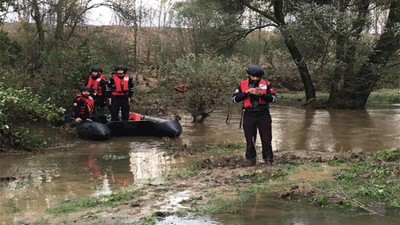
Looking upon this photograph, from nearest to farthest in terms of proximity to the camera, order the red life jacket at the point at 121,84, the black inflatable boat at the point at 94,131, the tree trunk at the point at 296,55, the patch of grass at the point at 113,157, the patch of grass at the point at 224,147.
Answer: the patch of grass at the point at 113,157 < the patch of grass at the point at 224,147 < the black inflatable boat at the point at 94,131 < the red life jacket at the point at 121,84 < the tree trunk at the point at 296,55

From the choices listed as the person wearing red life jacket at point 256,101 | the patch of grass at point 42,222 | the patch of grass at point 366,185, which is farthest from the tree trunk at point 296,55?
the patch of grass at point 42,222

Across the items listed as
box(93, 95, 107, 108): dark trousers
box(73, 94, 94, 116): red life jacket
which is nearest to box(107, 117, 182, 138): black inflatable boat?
box(73, 94, 94, 116): red life jacket

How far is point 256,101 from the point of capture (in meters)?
7.27

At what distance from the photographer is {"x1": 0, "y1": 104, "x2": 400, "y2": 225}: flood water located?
15.7 ft

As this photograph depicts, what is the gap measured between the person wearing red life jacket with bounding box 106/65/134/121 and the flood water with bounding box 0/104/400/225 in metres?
0.82

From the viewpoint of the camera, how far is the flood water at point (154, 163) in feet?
15.7

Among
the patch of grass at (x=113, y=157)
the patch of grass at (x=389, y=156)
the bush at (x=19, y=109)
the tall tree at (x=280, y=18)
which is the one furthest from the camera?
the tall tree at (x=280, y=18)

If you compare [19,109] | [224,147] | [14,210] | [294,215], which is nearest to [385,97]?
[224,147]

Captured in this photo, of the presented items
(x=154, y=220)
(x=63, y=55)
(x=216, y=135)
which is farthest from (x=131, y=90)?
(x=154, y=220)

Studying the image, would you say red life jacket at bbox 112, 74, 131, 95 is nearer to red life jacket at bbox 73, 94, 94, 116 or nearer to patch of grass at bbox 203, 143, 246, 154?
red life jacket at bbox 73, 94, 94, 116

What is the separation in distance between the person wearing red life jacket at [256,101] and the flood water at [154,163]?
1.60 metres

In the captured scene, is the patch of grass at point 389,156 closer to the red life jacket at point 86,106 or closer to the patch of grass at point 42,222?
the patch of grass at point 42,222

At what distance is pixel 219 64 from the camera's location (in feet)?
46.3

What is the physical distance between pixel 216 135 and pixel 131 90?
8.41 ft
